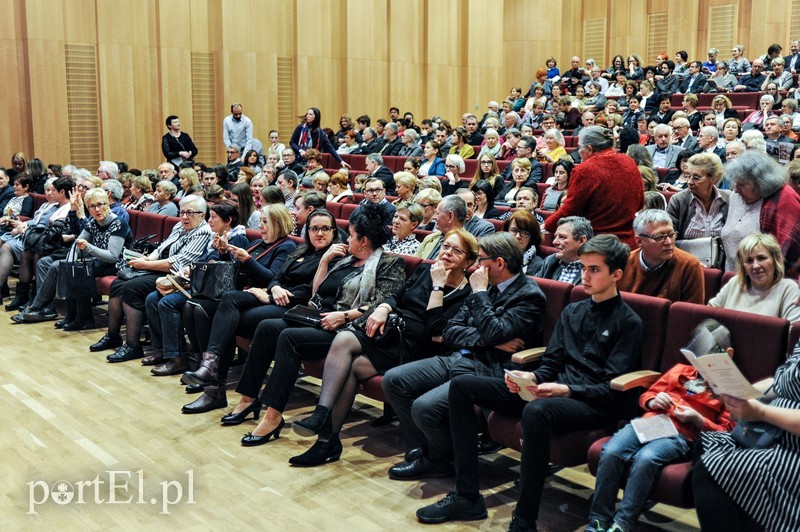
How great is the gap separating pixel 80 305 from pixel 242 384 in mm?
2580

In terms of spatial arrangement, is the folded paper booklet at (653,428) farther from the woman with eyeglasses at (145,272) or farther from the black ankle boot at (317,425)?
the woman with eyeglasses at (145,272)

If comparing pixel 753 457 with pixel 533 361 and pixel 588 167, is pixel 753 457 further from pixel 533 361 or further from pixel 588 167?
pixel 588 167

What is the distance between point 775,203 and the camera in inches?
156

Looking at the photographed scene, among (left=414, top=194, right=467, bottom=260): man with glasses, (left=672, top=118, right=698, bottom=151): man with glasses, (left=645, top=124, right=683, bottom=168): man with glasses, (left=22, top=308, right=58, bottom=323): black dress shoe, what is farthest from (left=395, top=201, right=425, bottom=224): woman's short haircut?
(left=672, top=118, right=698, bottom=151): man with glasses

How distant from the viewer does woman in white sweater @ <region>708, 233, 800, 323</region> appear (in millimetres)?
3143

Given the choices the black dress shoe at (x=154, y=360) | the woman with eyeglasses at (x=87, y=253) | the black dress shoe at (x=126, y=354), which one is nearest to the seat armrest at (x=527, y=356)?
the black dress shoe at (x=154, y=360)

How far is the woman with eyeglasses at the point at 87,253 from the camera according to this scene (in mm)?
5922

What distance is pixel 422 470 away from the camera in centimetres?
357

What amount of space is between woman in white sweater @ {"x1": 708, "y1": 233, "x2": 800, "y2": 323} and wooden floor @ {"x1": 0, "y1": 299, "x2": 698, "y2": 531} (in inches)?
34.4

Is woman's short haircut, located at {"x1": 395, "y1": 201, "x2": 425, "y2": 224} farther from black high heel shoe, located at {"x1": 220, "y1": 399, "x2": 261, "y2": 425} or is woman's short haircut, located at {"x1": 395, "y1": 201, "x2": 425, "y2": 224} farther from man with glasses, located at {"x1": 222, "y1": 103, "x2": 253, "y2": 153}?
man with glasses, located at {"x1": 222, "y1": 103, "x2": 253, "y2": 153}

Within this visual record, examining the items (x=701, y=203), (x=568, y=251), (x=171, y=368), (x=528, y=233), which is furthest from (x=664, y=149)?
(x=171, y=368)

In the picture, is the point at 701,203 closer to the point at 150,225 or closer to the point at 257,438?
the point at 257,438

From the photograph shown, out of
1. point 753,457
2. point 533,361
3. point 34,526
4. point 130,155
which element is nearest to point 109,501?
point 34,526

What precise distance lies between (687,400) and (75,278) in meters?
4.55
